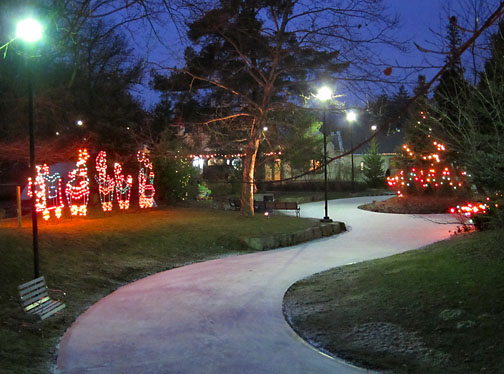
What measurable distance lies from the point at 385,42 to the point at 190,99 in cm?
1099

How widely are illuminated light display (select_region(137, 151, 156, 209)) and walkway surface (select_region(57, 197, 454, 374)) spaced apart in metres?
10.2

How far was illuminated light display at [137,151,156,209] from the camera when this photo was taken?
2217 cm

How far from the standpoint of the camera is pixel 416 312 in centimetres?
643

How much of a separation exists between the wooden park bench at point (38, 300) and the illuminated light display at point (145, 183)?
1389cm

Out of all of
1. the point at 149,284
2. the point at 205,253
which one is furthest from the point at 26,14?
the point at 205,253

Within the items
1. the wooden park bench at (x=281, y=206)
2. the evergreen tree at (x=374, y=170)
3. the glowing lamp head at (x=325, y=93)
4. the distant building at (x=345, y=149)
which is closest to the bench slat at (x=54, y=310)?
the glowing lamp head at (x=325, y=93)

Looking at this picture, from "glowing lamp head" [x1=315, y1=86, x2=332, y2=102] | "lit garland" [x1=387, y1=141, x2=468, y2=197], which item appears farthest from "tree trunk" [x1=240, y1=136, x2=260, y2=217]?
"lit garland" [x1=387, y1=141, x2=468, y2=197]

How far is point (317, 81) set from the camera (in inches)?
754

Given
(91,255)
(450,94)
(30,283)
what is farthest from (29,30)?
(450,94)

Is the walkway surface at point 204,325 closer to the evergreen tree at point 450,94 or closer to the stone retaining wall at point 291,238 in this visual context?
the stone retaining wall at point 291,238

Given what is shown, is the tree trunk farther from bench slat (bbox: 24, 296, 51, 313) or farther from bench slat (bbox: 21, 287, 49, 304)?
bench slat (bbox: 24, 296, 51, 313)

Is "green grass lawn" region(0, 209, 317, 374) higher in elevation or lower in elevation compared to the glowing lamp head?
lower

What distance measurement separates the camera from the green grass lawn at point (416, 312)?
5176 millimetres

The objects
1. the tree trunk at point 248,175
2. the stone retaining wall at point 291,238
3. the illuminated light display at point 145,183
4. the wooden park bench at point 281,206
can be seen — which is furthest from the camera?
the wooden park bench at point 281,206
